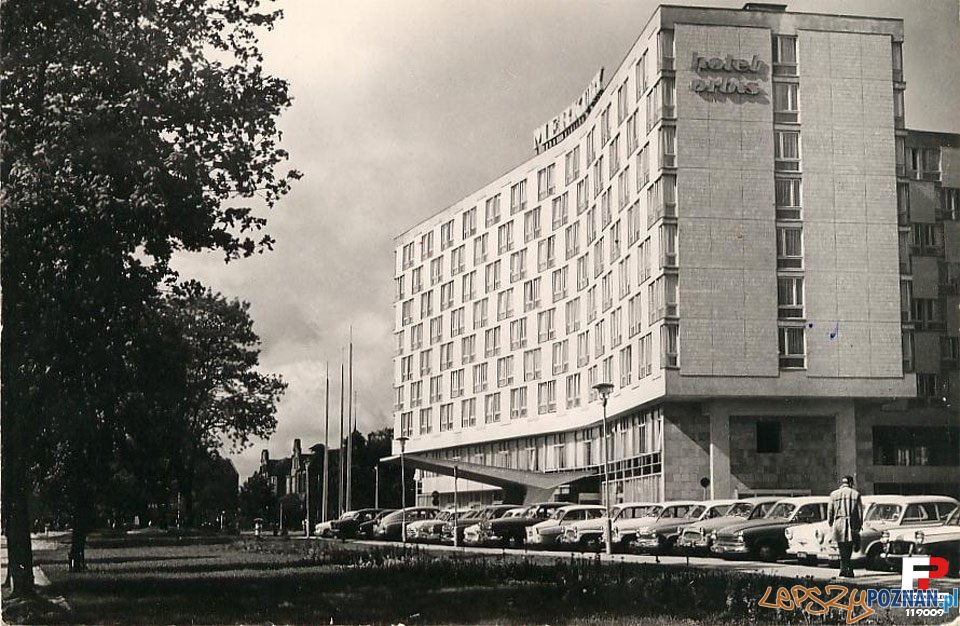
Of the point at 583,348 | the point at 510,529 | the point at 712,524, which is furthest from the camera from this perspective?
the point at 583,348

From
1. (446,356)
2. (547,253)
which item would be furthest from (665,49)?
(446,356)

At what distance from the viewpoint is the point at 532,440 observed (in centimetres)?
6394

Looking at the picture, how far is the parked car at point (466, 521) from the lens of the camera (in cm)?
3581

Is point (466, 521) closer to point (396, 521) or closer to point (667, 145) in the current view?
point (396, 521)

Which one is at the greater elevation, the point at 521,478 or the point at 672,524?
the point at 521,478

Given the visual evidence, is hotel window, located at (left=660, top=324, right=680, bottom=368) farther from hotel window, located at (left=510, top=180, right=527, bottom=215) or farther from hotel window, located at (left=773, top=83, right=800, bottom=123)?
hotel window, located at (left=510, top=180, right=527, bottom=215)

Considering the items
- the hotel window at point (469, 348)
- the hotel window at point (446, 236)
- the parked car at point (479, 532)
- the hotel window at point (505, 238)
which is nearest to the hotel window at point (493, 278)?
the hotel window at point (505, 238)

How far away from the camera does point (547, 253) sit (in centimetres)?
6203

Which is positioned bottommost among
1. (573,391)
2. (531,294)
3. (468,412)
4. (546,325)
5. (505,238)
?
(468,412)

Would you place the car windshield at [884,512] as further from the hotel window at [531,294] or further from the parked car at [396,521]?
the hotel window at [531,294]

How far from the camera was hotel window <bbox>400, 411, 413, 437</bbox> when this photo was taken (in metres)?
73.6

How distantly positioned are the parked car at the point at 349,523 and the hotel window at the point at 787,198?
17.4m

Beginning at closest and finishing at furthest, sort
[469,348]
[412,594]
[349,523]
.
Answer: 1. [412,594]
2. [349,523]
3. [469,348]

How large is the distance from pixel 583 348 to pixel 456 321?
10.8 meters
